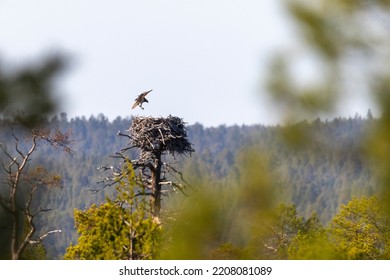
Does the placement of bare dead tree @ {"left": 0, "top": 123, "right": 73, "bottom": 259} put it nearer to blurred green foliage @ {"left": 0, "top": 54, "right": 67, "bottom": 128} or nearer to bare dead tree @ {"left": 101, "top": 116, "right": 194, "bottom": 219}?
blurred green foliage @ {"left": 0, "top": 54, "right": 67, "bottom": 128}

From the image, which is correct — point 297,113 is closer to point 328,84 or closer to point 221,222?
point 328,84

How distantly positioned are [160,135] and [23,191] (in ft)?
13.4

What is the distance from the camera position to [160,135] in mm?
20469

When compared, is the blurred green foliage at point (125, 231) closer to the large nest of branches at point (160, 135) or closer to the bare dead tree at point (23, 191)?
the bare dead tree at point (23, 191)

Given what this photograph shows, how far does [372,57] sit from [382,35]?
0.34m

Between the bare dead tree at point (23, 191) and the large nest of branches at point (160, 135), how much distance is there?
2.35 metres

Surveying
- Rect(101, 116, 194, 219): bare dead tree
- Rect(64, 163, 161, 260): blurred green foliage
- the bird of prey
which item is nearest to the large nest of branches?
Rect(101, 116, 194, 219): bare dead tree

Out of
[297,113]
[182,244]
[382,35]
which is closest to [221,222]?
[182,244]

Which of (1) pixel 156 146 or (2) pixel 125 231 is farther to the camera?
(1) pixel 156 146

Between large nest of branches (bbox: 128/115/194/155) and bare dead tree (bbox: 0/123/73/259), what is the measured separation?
7.70ft

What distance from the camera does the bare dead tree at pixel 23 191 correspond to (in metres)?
15.7

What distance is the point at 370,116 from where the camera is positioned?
14.3 m

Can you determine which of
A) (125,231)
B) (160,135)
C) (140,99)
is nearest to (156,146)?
(160,135)

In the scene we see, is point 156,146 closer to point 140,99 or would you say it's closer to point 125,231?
point 140,99
